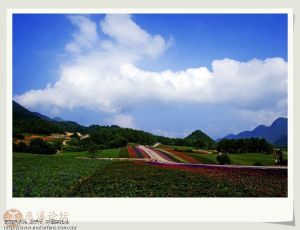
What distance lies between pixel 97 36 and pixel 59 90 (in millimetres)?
2209

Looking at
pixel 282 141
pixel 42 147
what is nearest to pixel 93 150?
pixel 42 147

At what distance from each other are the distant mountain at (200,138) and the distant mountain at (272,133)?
26.0 inches

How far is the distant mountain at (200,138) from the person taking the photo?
14.8 meters

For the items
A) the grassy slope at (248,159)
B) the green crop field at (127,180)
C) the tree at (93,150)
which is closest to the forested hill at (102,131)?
the tree at (93,150)

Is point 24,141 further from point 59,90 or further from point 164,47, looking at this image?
point 164,47

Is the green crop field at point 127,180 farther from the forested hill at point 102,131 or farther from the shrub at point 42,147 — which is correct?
the forested hill at point 102,131

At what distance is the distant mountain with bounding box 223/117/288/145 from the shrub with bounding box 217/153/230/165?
64 cm

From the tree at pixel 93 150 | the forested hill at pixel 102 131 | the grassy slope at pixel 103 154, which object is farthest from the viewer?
the tree at pixel 93 150

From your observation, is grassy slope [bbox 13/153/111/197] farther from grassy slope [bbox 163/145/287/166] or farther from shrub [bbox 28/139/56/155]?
grassy slope [bbox 163/145/287/166]

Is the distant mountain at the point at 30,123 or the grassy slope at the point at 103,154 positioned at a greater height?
the distant mountain at the point at 30,123

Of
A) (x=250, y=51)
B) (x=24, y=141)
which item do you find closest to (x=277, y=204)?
(x=250, y=51)

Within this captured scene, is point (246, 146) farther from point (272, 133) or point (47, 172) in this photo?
point (47, 172)

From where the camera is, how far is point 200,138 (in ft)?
49.1

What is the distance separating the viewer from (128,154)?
15172 millimetres
